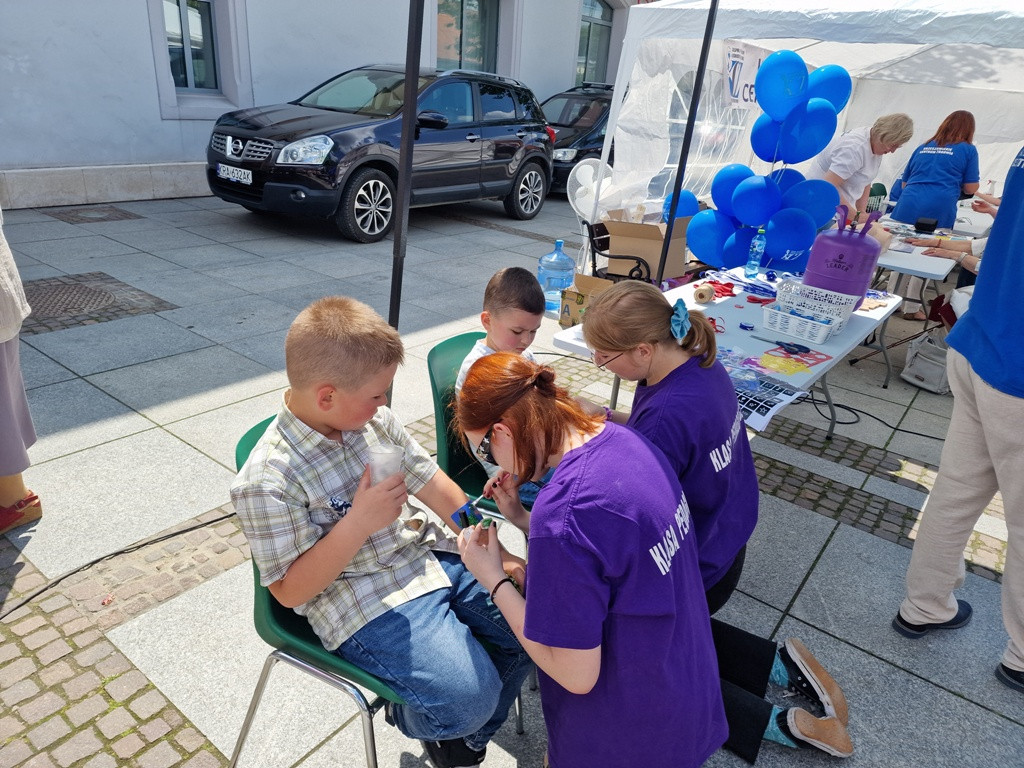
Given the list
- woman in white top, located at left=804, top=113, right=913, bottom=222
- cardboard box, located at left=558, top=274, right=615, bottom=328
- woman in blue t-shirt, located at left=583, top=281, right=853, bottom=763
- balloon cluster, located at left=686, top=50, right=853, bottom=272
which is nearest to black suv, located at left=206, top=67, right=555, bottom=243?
cardboard box, located at left=558, top=274, right=615, bottom=328

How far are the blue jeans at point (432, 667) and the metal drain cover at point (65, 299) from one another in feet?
14.7

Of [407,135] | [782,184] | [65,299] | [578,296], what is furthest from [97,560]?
[782,184]

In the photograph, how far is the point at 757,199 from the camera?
532 cm

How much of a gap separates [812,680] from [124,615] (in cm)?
234

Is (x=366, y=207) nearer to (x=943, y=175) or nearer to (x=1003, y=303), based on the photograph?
(x=943, y=175)

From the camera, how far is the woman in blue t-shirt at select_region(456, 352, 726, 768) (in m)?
1.24

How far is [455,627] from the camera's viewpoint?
1.68 metres

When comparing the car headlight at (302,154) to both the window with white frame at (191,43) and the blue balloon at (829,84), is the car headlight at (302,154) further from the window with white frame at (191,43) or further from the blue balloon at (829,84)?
the blue balloon at (829,84)

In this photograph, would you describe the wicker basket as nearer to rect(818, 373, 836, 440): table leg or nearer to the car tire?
rect(818, 373, 836, 440): table leg

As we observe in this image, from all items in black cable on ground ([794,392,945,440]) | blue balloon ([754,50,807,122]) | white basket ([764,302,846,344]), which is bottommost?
black cable on ground ([794,392,945,440])

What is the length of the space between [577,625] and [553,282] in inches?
224

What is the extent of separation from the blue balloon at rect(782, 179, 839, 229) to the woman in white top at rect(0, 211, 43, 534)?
490cm

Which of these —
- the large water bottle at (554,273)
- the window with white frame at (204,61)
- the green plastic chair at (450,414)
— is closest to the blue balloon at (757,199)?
the large water bottle at (554,273)

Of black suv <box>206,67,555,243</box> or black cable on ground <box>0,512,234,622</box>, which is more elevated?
black suv <box>206,67,555,243</box>
